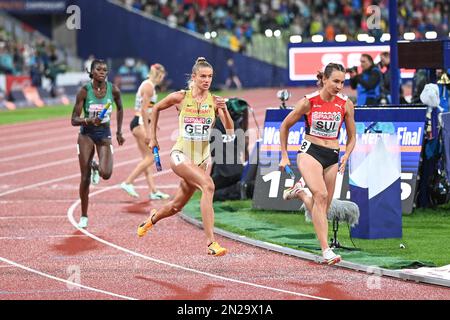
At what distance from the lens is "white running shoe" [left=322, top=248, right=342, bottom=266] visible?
11422 mm

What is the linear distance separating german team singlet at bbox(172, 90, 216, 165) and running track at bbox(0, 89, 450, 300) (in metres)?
1.12

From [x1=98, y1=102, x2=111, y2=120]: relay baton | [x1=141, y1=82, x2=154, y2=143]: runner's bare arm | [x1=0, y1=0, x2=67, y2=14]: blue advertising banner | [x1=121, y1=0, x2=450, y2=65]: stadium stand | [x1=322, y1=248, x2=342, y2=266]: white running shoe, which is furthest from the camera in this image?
[x1=0, y1=0, x2=67, y2=14]: blue advertising banner

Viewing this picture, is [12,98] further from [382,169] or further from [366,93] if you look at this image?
[382,169]

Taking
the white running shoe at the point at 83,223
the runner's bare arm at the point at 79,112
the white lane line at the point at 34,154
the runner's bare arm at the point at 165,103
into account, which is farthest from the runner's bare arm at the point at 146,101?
the white lane line at the point at 34,154

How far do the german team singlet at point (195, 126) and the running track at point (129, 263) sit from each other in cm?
112

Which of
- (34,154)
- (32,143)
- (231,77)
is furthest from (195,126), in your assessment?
(231,77)

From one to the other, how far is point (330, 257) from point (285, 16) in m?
38.1

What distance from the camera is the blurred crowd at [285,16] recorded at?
47.3 m

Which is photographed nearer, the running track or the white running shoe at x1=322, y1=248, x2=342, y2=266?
the running track

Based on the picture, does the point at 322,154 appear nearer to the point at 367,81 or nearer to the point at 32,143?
the point at 367,81

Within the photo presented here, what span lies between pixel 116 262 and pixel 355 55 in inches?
330

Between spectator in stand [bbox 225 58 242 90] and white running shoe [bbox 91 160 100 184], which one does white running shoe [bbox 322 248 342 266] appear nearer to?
white running shoe [bbox 91 160 100 184]

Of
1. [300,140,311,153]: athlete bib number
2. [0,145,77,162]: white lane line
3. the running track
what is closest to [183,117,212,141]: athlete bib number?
[300,140,311,153]: athlete bib number

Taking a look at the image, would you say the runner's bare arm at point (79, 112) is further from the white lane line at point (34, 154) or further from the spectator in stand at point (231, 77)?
the spectator in stand at point (231, 77)
